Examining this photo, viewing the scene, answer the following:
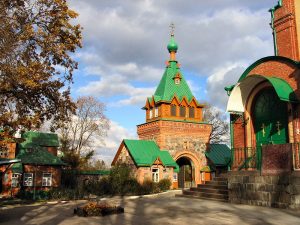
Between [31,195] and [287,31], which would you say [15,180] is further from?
[287,31]

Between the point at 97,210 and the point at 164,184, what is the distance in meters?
15.7

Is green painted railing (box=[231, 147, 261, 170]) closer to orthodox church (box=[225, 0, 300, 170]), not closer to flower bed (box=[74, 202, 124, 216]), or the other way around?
orthodox church (box=[225, 0, 300, 170])

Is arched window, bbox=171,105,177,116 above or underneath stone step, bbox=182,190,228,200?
above

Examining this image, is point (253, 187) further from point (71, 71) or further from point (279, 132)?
point (71, 71)

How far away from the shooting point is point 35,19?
12273 mm

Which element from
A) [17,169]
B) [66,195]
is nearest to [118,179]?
[66,195]

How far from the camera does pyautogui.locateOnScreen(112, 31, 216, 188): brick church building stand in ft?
91.6

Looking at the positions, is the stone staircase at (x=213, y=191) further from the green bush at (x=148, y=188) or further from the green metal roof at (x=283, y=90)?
the green bush at (x=148, y=188)

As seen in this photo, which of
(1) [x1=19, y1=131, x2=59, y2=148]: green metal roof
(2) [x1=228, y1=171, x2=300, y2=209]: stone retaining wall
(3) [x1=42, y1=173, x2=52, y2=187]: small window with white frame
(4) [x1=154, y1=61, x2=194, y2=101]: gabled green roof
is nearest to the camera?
(2) [x1=228, y1=171, x2=300, y2=209]: stone retaining wall

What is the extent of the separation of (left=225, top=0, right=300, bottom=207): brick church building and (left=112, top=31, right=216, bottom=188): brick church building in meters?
12.0

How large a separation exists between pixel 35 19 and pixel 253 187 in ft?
33.1

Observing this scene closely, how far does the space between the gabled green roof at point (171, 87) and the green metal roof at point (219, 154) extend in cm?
526

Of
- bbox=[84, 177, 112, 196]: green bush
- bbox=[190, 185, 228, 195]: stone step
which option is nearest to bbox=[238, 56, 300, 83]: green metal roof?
bbox=[190, 185, 228, 195]: stone step

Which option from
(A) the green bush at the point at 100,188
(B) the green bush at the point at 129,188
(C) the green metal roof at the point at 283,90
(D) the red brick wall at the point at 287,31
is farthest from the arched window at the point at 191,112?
(C) the green metal roof at the point at 283,90
